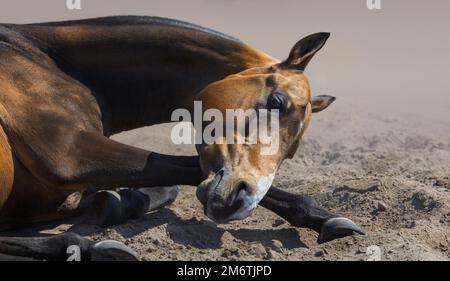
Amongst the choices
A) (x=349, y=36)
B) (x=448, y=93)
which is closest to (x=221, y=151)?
(x=448, y=93)

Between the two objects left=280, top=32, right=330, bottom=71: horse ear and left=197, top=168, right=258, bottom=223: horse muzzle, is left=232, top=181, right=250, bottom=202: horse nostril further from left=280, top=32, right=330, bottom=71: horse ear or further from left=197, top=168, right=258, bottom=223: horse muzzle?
left=280, top=32, right=330, bottom=71: horse ear

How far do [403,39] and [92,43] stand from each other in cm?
1323

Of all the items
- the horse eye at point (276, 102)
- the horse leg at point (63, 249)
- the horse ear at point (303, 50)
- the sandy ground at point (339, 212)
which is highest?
the horse ear at point (303, 50)

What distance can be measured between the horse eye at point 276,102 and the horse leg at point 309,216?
2.28 ft

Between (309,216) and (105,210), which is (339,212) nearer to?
(309,216)

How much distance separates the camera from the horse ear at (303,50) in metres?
3.96

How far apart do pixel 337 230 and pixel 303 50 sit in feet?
3.23

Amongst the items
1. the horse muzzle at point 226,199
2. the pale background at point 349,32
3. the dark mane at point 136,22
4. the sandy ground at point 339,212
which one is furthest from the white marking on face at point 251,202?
the pale background at point 349,32

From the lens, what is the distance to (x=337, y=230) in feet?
→ 12.7

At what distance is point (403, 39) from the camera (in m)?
16.4

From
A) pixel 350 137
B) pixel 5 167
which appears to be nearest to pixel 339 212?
pixel 5 167

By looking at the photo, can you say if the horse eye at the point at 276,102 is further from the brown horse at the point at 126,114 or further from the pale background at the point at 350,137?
the pale background at the point at 350,137

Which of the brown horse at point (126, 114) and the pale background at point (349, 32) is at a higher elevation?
the brown horse at point (126, 114)
